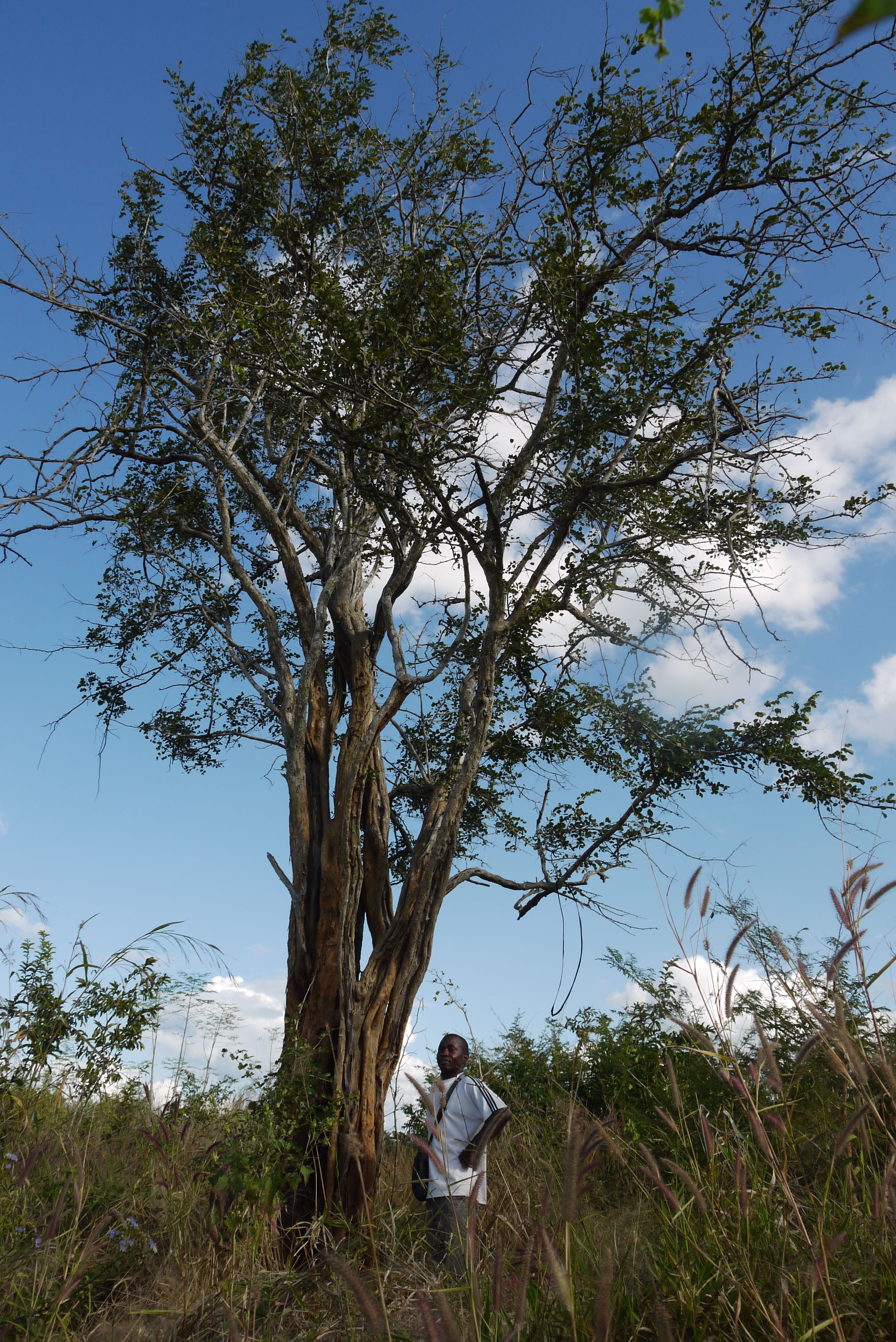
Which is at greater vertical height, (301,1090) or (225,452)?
(225,452)

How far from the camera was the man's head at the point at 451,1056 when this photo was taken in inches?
241

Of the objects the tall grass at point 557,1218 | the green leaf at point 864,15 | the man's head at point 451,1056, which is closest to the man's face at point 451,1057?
the man's head at point 451,1056

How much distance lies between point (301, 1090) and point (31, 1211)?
7.51 feet

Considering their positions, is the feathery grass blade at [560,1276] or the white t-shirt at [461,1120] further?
the white t-shirt at [461,1120]

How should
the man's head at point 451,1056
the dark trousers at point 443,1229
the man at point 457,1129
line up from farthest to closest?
the man's head at point 451,1056 < the man at point 457,1129 < the dark trousers at point 443,1229

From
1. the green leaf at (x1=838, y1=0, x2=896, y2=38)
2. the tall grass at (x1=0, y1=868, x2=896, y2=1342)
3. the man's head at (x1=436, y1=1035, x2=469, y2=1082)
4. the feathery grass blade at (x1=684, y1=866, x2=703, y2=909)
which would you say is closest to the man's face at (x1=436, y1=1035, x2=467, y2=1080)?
the man's head at (x1=436, y1=1035, x2=469, y2=1082)

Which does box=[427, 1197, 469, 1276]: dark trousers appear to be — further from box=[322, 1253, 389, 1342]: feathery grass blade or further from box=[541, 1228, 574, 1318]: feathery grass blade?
box=[541, 1228, 574, 1318]: feathery grass blade

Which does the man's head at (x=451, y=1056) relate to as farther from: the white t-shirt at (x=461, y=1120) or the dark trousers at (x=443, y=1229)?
the dark trousers at (x=443, y=1229)

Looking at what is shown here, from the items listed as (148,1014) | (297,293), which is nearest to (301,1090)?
(148,1014)

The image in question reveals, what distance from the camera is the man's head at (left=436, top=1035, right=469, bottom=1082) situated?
611cm

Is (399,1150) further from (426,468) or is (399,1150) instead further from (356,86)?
(356,86)

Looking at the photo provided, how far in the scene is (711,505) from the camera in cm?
707

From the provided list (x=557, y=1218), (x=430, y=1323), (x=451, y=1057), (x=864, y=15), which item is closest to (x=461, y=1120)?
(x=451, y=1057)

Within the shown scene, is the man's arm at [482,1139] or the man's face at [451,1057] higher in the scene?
the man's face at [451,1057]
